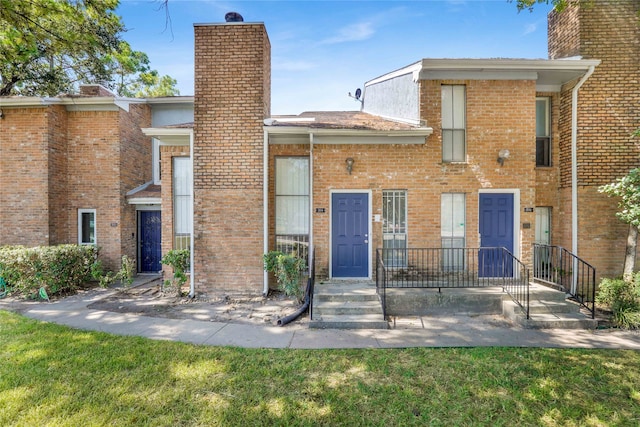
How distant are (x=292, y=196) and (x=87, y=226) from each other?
7176 millimetres

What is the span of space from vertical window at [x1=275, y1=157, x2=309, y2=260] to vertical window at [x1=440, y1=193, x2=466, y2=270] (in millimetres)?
3476

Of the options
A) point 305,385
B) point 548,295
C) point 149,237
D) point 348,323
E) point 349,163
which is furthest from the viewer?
point 149,237

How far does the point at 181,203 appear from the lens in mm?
8266

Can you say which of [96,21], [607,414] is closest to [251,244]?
→ [96,21]

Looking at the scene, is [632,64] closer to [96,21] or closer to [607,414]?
[607,414]

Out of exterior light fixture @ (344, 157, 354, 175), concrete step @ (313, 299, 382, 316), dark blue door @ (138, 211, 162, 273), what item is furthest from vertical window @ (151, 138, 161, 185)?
concrete step @ (313, 299, 382, 316)

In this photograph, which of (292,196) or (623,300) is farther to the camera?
(292,196)

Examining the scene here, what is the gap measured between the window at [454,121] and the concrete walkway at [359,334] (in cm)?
403

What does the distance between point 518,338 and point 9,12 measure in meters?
10.4

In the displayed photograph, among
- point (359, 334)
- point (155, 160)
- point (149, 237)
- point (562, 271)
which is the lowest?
point (359, 334)

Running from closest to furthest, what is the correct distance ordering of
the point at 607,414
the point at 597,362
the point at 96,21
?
the point at 607,414
the point at 597,362
the point at 96,21

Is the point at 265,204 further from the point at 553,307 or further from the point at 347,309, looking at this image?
the point at 553,307

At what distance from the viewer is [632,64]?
24.0 ft

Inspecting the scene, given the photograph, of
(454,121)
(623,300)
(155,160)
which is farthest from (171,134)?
(623,300)
